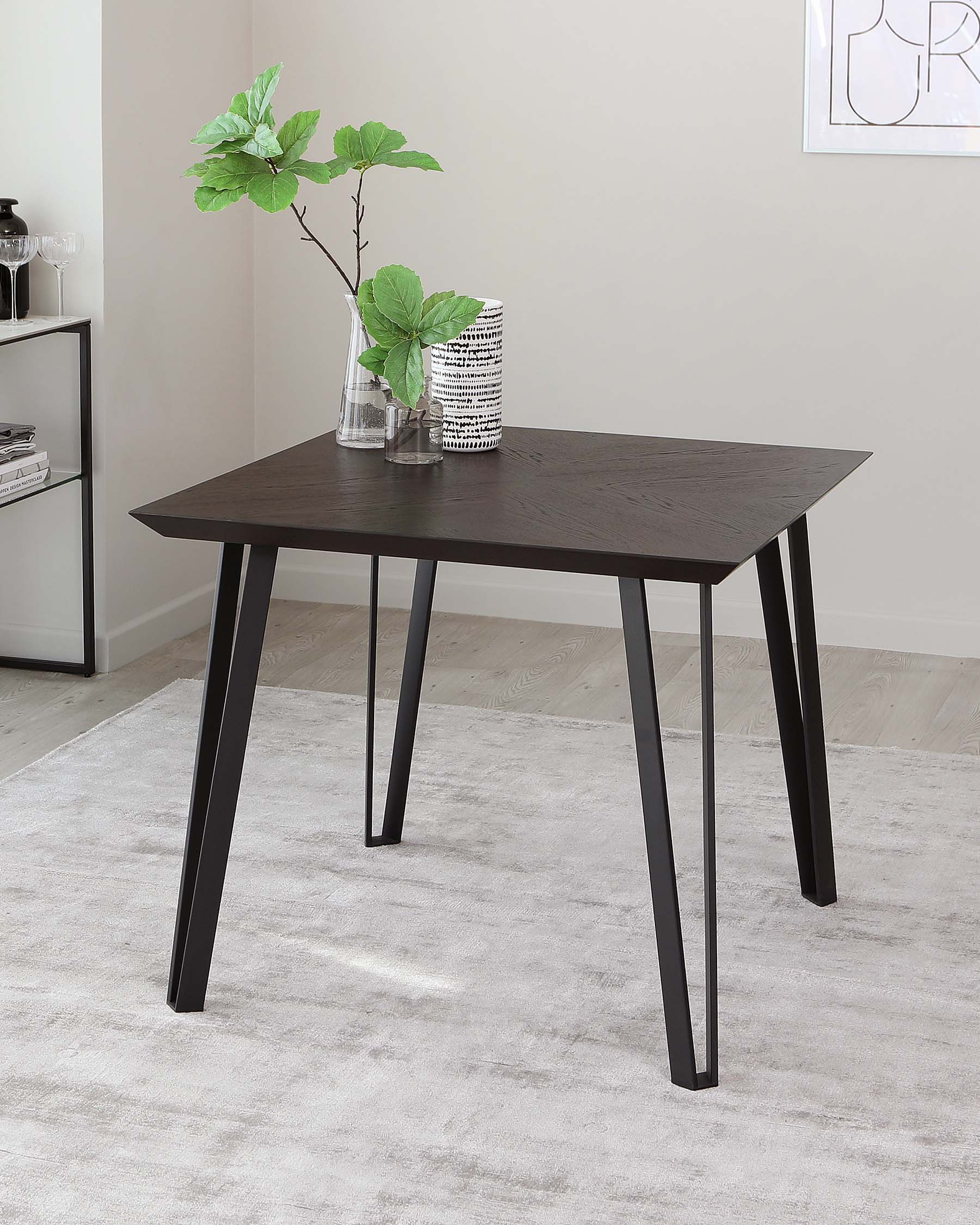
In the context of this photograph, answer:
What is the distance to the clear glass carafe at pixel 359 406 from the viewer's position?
93.5 inches

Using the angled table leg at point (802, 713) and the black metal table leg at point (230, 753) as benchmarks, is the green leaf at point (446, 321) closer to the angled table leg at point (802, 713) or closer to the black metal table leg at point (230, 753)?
the black metal table leg at point (230, 753)

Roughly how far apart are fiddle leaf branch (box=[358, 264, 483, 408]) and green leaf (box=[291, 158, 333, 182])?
16 cm

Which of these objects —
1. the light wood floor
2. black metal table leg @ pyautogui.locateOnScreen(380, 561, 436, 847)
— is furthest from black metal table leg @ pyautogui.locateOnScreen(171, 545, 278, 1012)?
the light wood floor

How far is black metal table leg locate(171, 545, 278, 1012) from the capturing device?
2064 millimetres

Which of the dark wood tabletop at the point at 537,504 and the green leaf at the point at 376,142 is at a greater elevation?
the green leaf at the point at 376,142

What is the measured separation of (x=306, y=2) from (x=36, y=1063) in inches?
127

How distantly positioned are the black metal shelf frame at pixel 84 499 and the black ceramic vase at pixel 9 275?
8 centimetres

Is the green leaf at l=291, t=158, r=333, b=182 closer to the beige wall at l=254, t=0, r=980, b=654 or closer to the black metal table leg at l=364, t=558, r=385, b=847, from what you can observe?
the black metal table leg at l=364, t=558, r=385, b=847

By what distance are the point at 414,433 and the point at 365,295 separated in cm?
22

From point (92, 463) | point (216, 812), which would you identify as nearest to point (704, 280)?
point (92, 463)

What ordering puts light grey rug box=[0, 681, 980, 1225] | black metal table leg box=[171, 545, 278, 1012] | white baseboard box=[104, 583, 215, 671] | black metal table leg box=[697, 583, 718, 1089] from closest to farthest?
light grey rug box=[0, 681, 980, 1225], black metal table leg box=[697, 583, 718, 1089], black metal table leg box=[171, 545, 278, 1012], white baseboard box=[104, 583, 215, 671]

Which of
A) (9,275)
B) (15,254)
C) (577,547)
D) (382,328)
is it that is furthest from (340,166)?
(9,275)

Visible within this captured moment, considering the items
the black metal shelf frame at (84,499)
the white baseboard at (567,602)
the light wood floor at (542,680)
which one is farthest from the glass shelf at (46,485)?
the white baseboard at (567,602)

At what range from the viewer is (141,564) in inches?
159
